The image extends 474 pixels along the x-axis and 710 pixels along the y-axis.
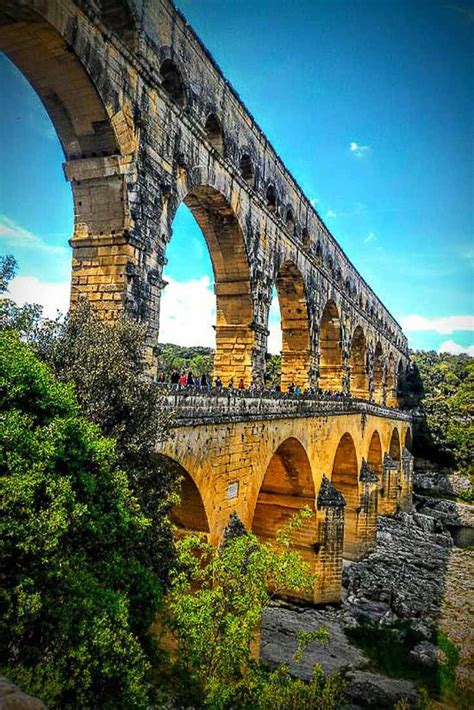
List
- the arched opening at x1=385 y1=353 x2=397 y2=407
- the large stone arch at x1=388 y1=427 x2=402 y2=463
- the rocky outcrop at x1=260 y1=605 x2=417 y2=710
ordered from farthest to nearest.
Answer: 1. the arched opening at x1=385 y1=353 x2=397 y2=407
2. the large stone arch at x1=388 y1=427 x2=402 y2=463
3. the rocky outcrop at x1=260 y1=605 x2=417 y2=710

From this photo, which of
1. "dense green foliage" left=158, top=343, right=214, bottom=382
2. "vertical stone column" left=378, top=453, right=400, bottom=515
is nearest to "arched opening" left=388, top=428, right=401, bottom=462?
"vertical stone column" left=378, top=453, right=400, bottom=515

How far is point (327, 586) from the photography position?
15.9 metres

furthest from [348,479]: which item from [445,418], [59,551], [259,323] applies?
[445,418]

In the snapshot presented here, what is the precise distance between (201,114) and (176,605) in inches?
418

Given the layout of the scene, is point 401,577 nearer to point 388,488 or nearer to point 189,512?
point 388,488

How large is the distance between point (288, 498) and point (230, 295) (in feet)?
22.6

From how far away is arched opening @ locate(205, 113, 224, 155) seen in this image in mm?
12912

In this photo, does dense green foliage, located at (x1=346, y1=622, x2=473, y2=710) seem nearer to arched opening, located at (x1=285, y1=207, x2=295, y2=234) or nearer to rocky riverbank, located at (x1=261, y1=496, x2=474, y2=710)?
rocky riverbank, located at (x1=261, y1=496, x2=474, y2=710)

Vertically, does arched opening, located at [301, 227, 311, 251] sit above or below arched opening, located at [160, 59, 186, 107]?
below

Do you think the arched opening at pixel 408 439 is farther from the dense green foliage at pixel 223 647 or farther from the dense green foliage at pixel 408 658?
the dense green foliage at pixel 223 647

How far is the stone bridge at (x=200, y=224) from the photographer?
852 centimetres

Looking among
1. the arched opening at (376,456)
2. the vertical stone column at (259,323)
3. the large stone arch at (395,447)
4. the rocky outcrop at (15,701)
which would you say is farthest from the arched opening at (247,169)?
the large stone arch at (395,447)

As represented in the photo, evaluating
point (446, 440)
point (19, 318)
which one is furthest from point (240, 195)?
point (446, 440)

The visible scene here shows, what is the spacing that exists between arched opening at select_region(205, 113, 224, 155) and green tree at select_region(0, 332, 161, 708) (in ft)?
31.2
